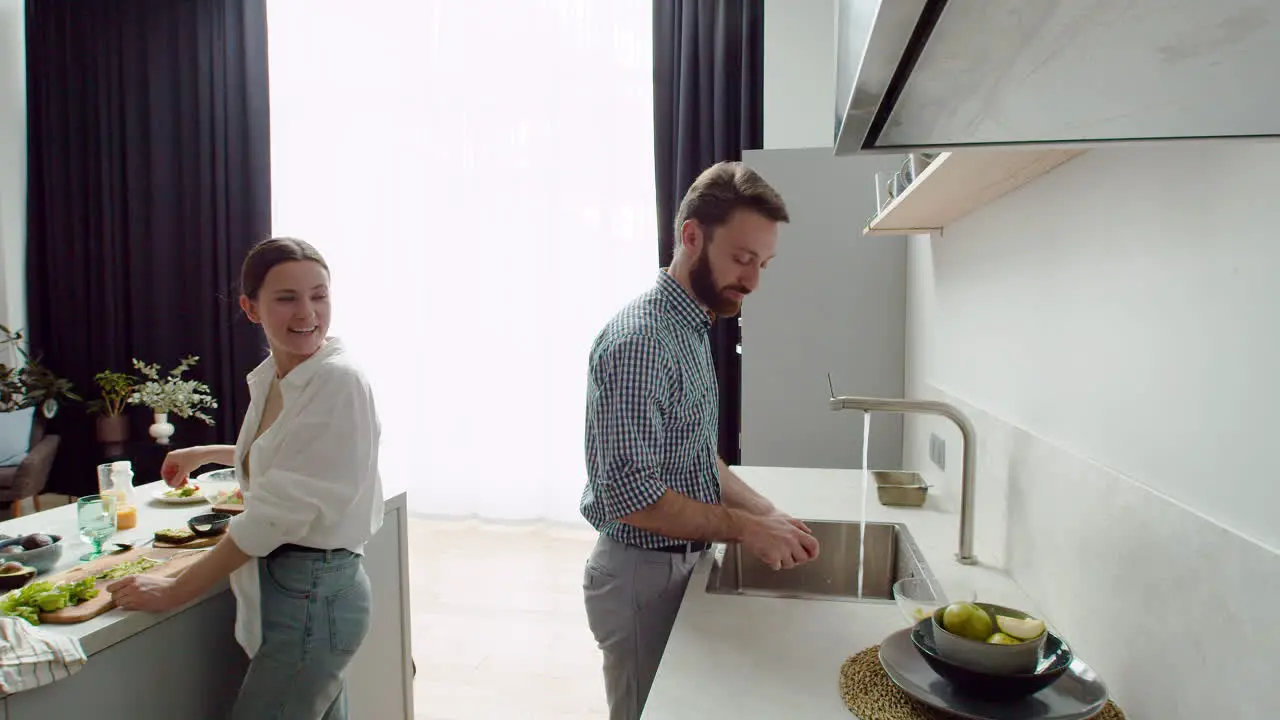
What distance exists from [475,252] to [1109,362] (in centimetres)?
394

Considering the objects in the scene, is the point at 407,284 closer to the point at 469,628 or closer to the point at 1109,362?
the point at 469,628

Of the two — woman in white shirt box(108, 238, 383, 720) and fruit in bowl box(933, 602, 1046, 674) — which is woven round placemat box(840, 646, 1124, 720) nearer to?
fruit in bowl box(933, 602, 1046, 674)

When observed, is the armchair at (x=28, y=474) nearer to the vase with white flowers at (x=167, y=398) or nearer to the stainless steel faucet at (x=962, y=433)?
the vase with white flowers at (x=167, y=398)

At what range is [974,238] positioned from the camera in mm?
1913

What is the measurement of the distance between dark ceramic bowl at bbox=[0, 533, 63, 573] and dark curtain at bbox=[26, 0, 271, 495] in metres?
3.38

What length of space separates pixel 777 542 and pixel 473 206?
3696 mm

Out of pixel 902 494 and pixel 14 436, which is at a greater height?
pixel 902 494

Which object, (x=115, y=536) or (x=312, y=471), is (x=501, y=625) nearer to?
(x=115, y=536)

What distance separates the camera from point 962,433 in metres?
1.52

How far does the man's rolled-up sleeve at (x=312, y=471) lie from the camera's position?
149 cm

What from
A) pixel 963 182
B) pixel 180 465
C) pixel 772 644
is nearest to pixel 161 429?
pixel 180 465

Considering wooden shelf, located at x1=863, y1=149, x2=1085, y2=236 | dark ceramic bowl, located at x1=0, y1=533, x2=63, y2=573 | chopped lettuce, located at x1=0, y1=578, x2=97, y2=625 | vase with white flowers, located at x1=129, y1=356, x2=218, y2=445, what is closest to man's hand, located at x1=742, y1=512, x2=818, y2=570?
wooden shelf, located at x1=863, y1=149, x2=1085, y2=236

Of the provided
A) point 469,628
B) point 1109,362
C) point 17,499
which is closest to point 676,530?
point 1109,362

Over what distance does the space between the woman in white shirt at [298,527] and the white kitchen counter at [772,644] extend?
0.73 metres
